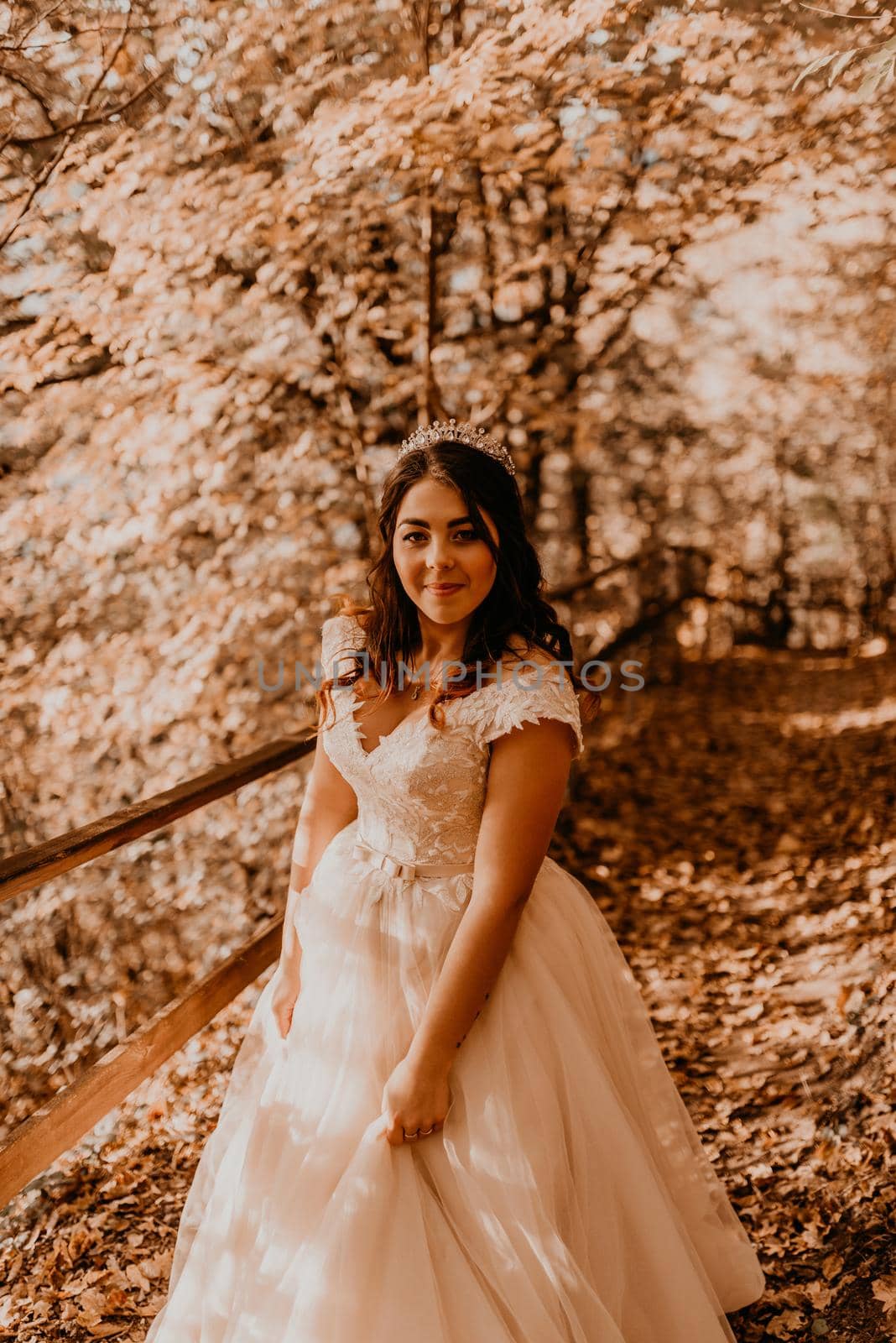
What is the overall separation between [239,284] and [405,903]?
3.88 metres

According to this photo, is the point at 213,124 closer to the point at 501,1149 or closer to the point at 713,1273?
the point at 501,1149

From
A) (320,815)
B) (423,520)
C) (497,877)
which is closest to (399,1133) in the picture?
(497,877)

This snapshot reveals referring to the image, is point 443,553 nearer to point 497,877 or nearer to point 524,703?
point 524,703

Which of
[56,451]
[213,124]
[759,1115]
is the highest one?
[213,124]

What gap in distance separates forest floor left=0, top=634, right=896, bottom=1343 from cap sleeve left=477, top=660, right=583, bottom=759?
1.75 metres

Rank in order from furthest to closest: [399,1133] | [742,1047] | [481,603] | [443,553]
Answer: [742,1047] → [481,603] → [443,553] → [399,1133]

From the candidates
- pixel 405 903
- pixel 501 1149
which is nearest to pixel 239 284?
pixel 405 903

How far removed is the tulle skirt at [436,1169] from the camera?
1642 mm

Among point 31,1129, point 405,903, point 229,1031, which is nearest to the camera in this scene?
point 405,903

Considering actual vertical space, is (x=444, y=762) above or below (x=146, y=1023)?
above

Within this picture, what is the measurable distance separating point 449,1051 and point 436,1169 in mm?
213

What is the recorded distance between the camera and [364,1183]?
66.0 inches

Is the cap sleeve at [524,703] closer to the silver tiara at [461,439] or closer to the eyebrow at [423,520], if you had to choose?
the eyebrow at [423,520]

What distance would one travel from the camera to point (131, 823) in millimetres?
2541
